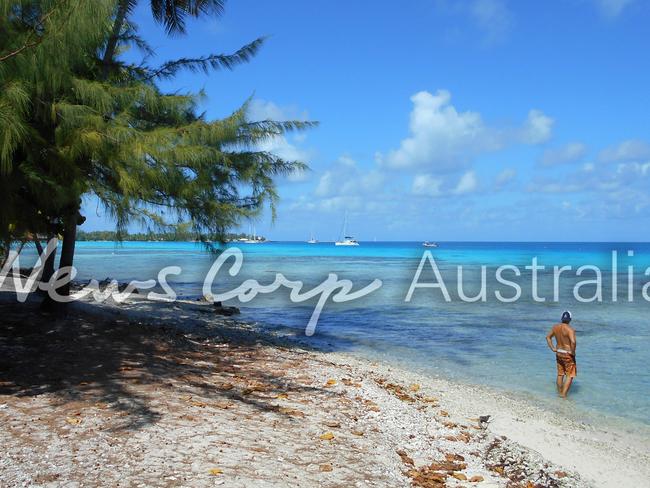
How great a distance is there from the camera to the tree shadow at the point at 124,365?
6.53 m

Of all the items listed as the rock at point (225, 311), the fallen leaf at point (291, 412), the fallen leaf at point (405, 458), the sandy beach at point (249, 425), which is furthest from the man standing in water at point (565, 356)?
the rock at point (225, 311)

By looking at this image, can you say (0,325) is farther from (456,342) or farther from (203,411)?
(456,342)

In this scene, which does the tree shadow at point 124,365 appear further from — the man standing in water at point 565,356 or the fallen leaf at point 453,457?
the man standing in water at point 565,356

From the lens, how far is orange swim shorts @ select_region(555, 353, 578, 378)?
10.3 m

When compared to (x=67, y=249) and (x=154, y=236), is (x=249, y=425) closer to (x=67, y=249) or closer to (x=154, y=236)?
(x=154, y=236)

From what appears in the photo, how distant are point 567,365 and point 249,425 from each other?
7.00 metres

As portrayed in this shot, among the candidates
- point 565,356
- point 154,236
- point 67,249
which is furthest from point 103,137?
point 565,356

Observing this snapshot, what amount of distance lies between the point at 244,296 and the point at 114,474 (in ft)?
79.0

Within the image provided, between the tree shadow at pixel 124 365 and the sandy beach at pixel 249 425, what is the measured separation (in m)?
0.03

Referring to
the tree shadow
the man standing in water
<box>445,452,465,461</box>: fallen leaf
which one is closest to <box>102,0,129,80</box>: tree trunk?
the tree shadow

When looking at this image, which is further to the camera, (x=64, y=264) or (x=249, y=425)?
(x=64, y=264)

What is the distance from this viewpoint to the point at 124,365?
8109 millimetres

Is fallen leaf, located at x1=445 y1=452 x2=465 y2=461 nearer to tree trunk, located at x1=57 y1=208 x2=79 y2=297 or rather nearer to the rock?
tree trunk, located at x1=57 y1=208 x2=79 y2=297

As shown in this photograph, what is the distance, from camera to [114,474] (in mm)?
4375
